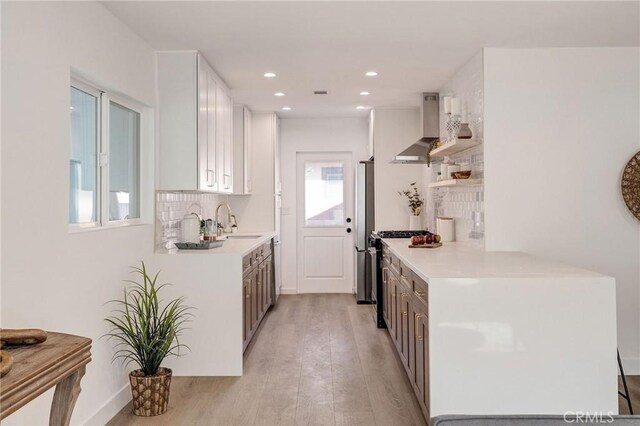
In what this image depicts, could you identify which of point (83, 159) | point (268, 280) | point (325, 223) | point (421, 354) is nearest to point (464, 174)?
point (421, 354)

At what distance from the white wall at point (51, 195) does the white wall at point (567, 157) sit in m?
2.73

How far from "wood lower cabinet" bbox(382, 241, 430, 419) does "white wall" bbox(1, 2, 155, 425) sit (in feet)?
6.12

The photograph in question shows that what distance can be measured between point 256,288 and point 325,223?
273 centimetres

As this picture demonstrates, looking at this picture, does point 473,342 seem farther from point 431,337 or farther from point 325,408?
point 325,408

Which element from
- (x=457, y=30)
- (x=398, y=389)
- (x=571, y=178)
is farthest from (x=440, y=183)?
(x=398, y=389)

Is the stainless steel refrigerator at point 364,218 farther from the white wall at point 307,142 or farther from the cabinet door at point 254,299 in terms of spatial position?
the cabinet door at point 254,299

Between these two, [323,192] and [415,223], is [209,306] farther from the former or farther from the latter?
[323,192]

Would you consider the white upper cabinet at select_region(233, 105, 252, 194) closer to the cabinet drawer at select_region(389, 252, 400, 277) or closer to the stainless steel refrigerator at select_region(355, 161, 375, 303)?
the stainless steel refrigerator at select_region(355, 161, 375, 303)

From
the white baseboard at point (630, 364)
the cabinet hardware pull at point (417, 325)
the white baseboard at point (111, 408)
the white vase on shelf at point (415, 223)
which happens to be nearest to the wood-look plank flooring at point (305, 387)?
the white baseboard at point (111, 408)

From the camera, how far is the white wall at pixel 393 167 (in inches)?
250

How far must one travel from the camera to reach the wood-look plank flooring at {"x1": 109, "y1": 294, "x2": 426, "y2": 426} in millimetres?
3057

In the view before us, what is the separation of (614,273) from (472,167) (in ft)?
4.41

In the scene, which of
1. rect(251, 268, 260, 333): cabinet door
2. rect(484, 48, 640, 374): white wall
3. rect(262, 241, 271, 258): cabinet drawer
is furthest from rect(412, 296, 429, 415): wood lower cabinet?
rect(262, 241, 271, 258): cabinet drawer

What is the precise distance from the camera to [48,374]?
1530mm
